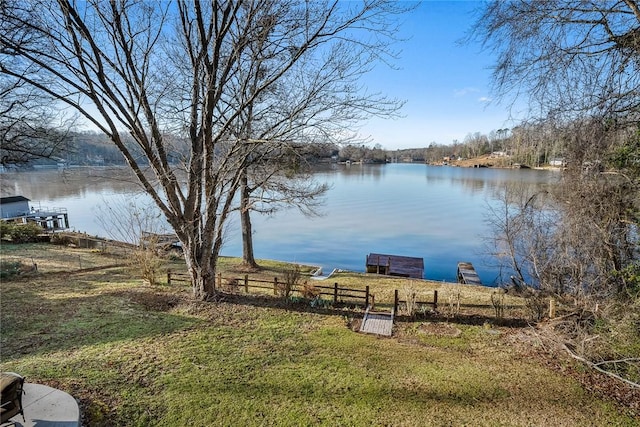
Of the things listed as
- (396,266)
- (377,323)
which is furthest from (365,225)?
(377,323)

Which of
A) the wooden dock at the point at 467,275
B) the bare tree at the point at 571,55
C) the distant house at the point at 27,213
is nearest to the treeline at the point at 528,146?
the bare tree at the point at 571,55

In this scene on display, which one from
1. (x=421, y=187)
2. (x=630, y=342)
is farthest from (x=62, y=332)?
(x=421, y=187)

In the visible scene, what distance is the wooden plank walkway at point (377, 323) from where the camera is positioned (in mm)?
6895

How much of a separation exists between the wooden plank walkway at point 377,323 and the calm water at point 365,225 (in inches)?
286

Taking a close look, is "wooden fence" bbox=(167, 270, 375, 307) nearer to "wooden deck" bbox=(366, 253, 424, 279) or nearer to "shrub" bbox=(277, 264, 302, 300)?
"shrub" bbox=(277, 264, 302, 300)

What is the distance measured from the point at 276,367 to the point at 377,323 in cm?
297

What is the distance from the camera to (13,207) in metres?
29.5

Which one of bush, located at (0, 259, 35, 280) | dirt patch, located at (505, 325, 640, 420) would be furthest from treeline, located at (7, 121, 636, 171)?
bush, located at (0, 259, 35, 280)

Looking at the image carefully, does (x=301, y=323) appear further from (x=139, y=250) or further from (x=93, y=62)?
(x=93, y=62)

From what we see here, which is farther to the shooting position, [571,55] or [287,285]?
[287,285]

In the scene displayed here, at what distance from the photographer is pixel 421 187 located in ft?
157

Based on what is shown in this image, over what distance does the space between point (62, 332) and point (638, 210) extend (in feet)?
36.4

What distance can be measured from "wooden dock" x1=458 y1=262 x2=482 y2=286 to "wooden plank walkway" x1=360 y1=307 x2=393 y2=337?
8632mm

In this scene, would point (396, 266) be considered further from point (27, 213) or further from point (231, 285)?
point (27, 213)
